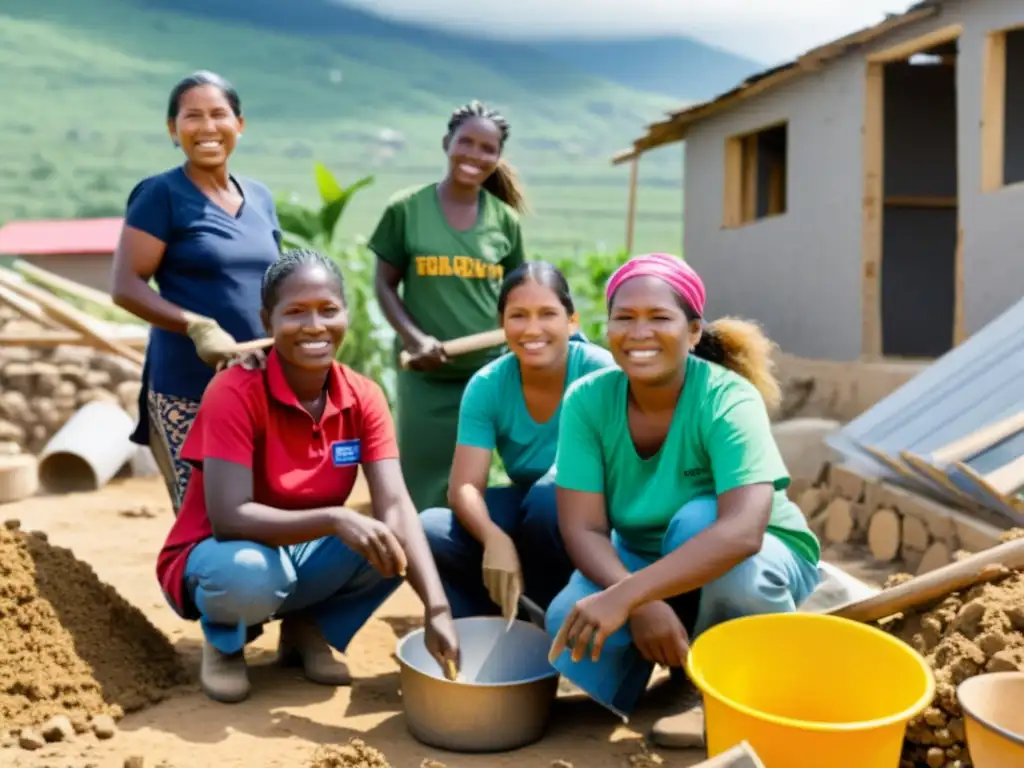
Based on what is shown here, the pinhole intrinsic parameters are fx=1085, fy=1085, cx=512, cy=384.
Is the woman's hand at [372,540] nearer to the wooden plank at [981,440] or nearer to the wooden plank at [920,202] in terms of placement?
the wooden plank at [981,440]

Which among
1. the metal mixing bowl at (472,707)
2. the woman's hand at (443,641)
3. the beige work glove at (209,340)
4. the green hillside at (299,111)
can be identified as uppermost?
the green hillside at (299,111)

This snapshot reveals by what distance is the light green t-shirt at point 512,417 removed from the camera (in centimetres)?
311

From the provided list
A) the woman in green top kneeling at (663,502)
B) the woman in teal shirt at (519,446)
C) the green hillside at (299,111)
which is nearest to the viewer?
the woman in green top kneeling at (663,502)

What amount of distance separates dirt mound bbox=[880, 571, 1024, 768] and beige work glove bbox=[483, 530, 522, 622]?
993 millimetres

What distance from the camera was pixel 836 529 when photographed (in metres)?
5.16

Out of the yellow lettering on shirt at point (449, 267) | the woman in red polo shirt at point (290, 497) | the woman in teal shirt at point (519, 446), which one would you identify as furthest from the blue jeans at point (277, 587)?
the yellow lettering on shirt at point (449, 267)

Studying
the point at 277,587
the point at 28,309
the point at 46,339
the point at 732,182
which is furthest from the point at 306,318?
the point at 732,182

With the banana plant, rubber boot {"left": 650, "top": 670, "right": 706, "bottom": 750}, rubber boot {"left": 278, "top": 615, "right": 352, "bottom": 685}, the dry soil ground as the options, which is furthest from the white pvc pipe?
rubber boot {"left": 650, "top": 670, "right": 706, "bottom": 750}

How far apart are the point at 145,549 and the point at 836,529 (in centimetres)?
326

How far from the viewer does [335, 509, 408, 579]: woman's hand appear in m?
2.72

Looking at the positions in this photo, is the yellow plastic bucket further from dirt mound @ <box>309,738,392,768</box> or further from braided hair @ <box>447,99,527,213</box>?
braided hair @ <box>447,99,527,213</box>

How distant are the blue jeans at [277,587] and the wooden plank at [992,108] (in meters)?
4.75

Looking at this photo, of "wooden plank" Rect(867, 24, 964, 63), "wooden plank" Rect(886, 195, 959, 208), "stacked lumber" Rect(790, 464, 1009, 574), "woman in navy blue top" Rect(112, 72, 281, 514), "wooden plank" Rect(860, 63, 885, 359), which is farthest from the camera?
"wooden plank" Rect(886, 195, 959, 208)

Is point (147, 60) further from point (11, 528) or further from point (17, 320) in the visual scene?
point (11, 528)
